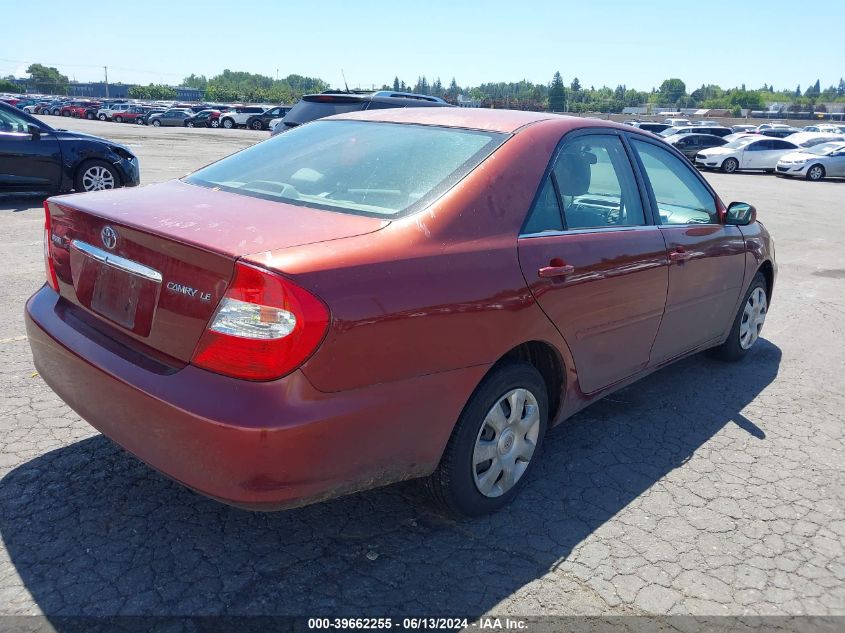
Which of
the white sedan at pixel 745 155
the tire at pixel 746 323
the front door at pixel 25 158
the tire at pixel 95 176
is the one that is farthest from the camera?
the white sedan at pixel 745 155

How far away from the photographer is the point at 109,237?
104 inches

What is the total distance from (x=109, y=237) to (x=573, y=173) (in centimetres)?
209

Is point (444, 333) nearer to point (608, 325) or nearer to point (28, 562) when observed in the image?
point (608, 325)

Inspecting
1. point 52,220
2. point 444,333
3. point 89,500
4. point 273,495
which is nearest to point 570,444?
point 444,333

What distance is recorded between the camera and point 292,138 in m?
3.72

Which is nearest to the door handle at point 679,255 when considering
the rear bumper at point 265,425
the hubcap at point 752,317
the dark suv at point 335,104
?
the hubcap at point 752,317

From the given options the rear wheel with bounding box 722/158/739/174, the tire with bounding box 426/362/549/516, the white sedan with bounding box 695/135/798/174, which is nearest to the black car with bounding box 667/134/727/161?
the white sedan with bounding box 695/135/798/174

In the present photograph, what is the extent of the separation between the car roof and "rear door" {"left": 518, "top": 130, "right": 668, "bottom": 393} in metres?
0.15

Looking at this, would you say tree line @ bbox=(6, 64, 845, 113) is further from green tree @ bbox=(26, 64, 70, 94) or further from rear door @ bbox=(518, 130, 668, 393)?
rear door @ bbox=(518, 130, 668, 393)

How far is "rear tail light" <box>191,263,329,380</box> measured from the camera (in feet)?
7.23

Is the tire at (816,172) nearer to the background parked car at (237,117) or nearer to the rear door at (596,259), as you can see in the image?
the rear door at (596,259)

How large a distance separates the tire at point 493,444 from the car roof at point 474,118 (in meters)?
1.15

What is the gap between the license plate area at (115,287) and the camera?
2.50 metres

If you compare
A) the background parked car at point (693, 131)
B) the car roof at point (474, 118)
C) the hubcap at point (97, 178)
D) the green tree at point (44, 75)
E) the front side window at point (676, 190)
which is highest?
the green tree at point (44, 75)
